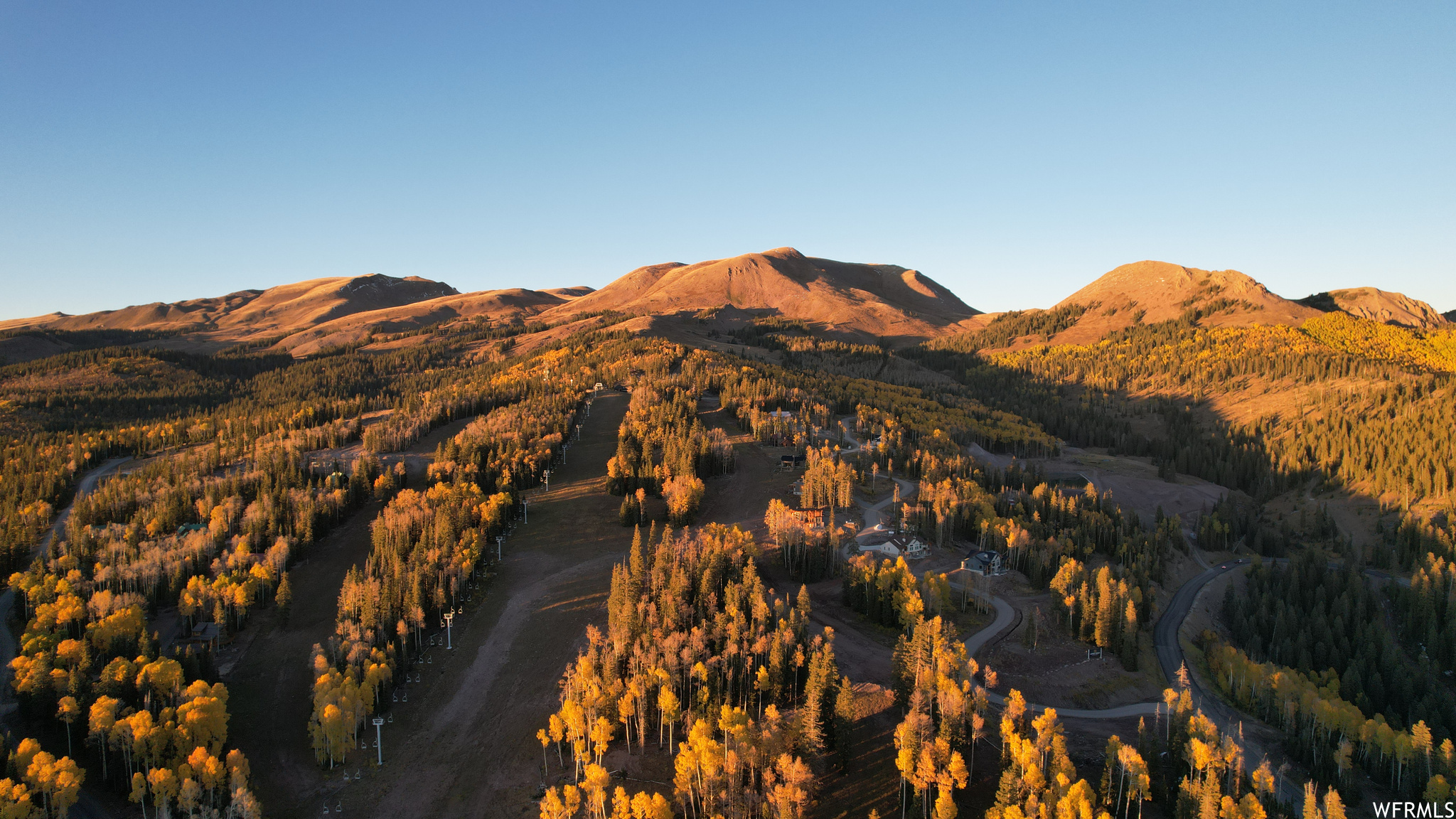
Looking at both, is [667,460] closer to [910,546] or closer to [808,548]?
[808,548]

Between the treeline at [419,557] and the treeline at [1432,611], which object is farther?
the treeline at [1432,611]

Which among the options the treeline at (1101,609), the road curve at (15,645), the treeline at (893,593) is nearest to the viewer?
the road curve at (15,645)

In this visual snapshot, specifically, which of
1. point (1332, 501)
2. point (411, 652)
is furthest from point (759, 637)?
point (1332, 501)

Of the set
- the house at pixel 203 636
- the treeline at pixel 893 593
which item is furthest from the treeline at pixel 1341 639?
the house at pixel 203 636

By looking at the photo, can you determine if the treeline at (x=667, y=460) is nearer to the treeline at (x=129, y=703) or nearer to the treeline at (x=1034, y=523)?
the treeline at (x=1034, y=523)

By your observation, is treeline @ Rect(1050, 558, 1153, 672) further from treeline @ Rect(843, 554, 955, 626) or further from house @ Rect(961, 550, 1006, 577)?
treeline @ Rect(843, 554, 955, 626)

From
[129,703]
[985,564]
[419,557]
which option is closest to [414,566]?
[419,557]

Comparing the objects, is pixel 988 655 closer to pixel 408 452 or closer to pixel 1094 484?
pixel 1094 484
